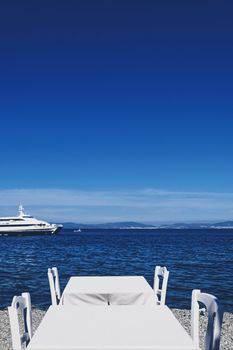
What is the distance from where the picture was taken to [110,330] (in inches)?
126

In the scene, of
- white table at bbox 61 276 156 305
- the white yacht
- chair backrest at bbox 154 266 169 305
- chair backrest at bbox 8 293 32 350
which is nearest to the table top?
white table at bbox 61 276 156 305

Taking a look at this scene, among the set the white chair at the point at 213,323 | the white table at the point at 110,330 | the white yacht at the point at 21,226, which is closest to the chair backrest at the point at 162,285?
the white table at the point at 110,330

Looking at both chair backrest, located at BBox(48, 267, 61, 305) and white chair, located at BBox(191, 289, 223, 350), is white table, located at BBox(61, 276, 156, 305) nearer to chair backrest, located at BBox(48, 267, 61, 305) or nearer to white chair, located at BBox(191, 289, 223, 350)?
chair backrest, located at BBox(48, 267, 61, 305)

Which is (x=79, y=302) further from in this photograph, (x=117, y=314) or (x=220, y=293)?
(x=220, y=293)

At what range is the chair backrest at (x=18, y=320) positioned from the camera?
3225mm

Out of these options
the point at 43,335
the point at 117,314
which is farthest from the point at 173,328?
the point at 43,335

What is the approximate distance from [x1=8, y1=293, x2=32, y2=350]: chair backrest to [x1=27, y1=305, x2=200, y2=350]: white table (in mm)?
187

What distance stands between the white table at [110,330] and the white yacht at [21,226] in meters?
90.3

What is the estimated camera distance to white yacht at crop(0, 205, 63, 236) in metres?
91.2

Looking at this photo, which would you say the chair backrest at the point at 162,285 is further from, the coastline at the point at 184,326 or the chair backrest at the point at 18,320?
the chair backrest at the point at 18,320

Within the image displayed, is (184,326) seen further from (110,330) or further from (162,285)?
(110,330)

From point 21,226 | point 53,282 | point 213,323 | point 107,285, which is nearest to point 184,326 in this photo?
point 107,285

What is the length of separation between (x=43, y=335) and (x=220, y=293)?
13185mm

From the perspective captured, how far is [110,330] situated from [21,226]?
91750mm
